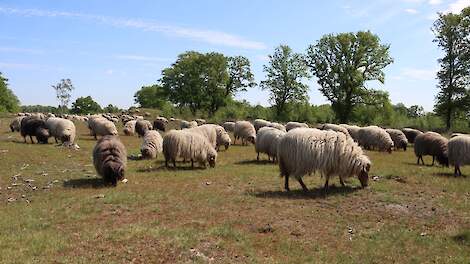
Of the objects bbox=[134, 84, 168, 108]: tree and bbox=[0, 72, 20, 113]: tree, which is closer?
bbox=[0, 72, 20, 113]: tree

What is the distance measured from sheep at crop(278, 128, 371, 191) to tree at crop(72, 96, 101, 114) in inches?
4642

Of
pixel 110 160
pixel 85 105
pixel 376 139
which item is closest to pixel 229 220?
pixel 110 160

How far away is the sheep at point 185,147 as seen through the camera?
20.9 metres

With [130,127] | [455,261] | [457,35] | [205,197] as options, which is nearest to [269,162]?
[205,197]

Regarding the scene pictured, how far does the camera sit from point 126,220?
445 inches

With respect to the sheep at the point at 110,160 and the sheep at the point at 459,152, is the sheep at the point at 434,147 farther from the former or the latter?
the sheep at the point at 110,160

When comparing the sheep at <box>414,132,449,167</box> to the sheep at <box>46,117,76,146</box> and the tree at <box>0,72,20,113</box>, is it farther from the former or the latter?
the tree at <box>0,72,20,113</box>

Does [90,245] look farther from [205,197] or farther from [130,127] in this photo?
[130,127]

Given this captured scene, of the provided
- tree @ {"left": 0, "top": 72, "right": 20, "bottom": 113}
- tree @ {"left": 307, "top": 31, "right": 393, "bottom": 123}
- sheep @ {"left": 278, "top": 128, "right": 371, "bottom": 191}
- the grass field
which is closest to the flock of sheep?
sheep @ {"left": 278, "top": 128, "right": 371, "bottom": 191}

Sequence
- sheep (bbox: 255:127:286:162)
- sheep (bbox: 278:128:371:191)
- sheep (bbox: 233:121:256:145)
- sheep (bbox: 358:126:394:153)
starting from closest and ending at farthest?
1. sheep (bbox: 278:128:371:191)
2. sheep (bbox: 255:127:286:162)
3. sheep (bbox: 358:126:394:153)
4. sheep (bbox: 233:121:256:145)

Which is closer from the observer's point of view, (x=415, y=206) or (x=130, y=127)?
(x=415, y=206)

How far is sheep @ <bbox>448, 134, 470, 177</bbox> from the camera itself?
20.2 metres

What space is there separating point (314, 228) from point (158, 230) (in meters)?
3.72

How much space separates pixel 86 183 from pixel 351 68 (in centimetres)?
5311
